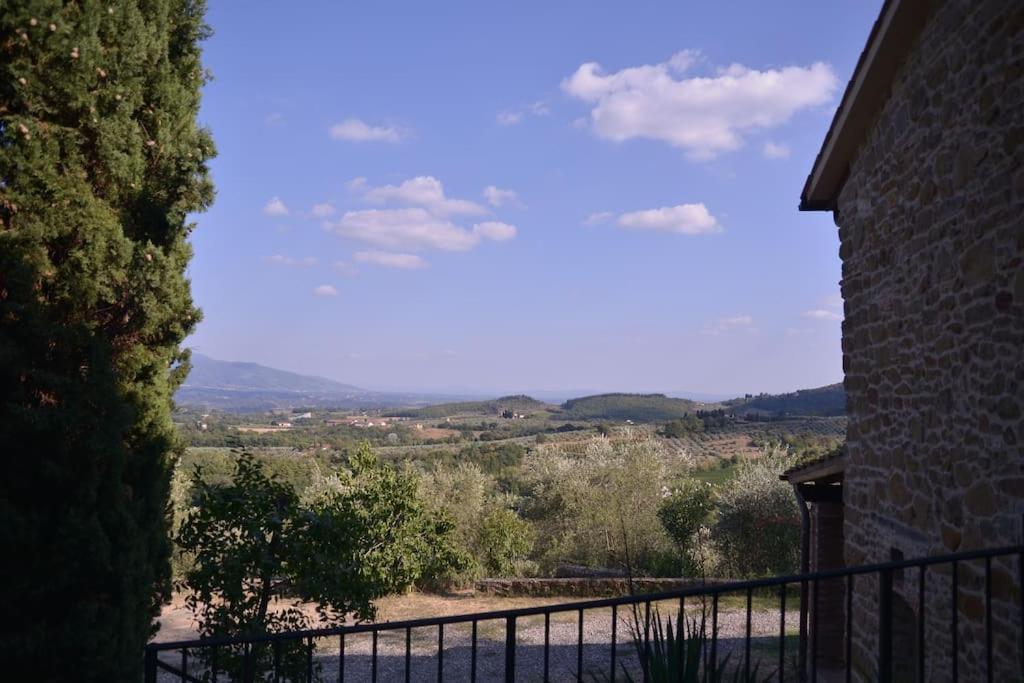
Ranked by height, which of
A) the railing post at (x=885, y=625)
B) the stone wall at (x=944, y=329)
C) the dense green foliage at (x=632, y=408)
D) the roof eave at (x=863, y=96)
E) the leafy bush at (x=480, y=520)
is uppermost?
the roof eave at (x=863, y=96)

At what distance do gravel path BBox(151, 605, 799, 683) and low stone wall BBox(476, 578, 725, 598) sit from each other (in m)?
1.10

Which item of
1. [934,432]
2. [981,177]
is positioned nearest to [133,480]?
[934,432]

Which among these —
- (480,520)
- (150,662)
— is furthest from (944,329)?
(480,520)

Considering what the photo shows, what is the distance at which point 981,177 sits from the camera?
178 inches

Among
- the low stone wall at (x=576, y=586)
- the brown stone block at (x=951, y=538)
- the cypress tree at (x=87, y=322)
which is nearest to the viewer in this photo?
the brown stone block at (x=951, y=538)

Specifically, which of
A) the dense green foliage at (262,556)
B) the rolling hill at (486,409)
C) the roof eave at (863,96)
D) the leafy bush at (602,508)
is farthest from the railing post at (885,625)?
the rolling hill at (486,409)

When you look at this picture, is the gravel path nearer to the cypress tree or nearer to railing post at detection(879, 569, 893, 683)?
the cypress tree

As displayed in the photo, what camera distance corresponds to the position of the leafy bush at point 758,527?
1534 centimetres

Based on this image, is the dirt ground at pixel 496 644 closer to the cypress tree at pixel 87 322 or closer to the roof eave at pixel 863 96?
the cypress tree at pixel 87 322

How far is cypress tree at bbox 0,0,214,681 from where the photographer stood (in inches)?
212

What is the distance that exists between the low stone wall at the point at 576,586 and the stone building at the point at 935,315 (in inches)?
307

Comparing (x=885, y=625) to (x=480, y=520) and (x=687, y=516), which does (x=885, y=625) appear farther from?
(x=480, y=520)

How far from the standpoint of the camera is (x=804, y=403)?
174ft

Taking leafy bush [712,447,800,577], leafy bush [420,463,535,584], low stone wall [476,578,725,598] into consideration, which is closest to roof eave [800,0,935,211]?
low stone wall [476,578,725,598]
